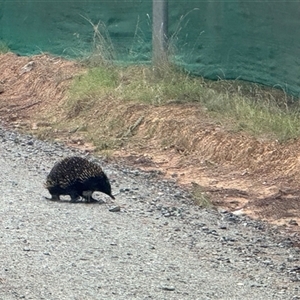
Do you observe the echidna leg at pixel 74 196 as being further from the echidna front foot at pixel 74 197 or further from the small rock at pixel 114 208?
the small rock at pixel 114 208

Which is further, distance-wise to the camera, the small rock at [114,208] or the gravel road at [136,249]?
the small rock at [114,208]

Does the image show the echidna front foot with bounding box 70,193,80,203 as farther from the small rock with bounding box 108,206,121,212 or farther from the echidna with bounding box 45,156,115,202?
the small rock with bounding box 108,206,121,212

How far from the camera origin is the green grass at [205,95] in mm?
10695

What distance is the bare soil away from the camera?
356 inches

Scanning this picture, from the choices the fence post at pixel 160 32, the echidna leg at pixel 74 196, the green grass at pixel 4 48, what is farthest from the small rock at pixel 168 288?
the green grass at pixel 4 48

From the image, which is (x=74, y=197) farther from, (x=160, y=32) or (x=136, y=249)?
(x=160, y=32)

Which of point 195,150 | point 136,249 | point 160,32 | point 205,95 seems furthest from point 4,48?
point 136,249

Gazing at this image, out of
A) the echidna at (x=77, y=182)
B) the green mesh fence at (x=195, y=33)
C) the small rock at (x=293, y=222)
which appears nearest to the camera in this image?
the small rock at (x=293, y=222)

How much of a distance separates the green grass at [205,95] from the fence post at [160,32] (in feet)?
0.66

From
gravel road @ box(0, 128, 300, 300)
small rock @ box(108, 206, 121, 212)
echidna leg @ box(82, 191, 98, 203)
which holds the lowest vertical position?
echidna leg @ box(82, 191, 98, 203)

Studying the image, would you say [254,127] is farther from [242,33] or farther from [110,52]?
[110,52]

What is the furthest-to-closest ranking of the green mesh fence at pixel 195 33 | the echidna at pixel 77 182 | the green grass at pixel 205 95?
the green mesh fence at pixel 195 33 < the green grass at pixel 205 95 < the echidna at pixel 77 182

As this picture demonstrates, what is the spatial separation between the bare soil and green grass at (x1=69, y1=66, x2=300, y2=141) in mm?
172

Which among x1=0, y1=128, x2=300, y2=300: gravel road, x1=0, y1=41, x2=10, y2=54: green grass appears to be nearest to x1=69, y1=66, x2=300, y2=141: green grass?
x1=0, y1=128, x2=300, y2=300: gravel road
